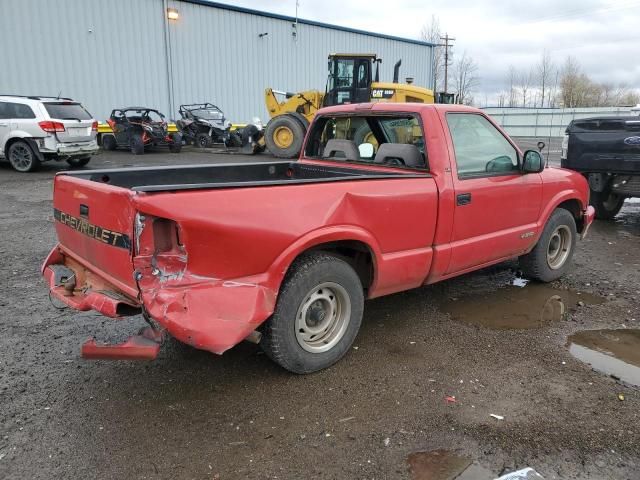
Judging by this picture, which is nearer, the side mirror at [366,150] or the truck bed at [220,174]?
the truck bed at [220,174]

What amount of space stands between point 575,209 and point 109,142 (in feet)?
59.9

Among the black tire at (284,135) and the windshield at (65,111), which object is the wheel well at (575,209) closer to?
the black tire at (284,135)

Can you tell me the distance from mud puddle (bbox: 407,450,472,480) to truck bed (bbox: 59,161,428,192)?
174 cm

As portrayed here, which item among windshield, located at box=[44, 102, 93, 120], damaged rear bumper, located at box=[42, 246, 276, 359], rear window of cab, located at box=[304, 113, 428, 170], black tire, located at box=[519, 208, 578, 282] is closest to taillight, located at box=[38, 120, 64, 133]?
windshield, located at box=[44, 102, 93, 120]

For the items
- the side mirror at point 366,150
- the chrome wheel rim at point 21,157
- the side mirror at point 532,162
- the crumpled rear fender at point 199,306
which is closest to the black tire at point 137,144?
the chrome wheel rim at point 21,157

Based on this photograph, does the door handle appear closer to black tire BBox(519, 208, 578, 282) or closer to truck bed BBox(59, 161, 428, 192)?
truck bed BBox(59, 161, 428, 192)

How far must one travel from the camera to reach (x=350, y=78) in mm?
16922

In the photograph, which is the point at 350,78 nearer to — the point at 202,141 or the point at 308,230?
the point at 202,141

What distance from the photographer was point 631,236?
25.3 feet

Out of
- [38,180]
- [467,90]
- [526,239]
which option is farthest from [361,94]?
[467,90]

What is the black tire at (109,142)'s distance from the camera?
65.0 feet

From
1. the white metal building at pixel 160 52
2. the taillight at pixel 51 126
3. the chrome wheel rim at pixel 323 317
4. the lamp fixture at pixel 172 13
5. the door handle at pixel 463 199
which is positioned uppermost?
the lamp fixture at pixel 172 13

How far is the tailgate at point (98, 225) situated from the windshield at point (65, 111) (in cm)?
1081

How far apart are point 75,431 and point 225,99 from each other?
24282mm
